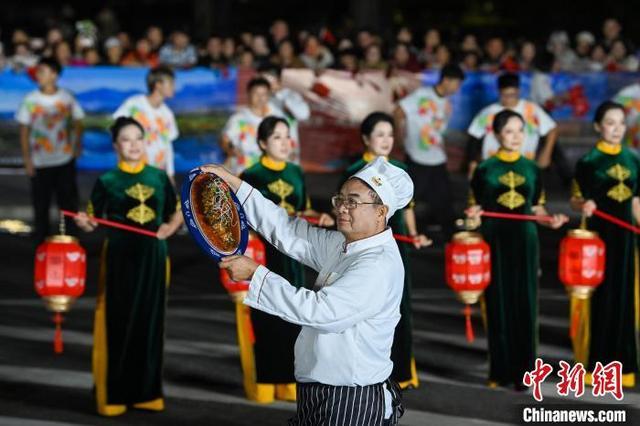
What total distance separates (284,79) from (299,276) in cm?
920

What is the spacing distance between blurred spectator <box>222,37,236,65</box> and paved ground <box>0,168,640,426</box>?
5.75 metres

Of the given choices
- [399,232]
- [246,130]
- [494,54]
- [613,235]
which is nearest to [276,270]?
[399,232]

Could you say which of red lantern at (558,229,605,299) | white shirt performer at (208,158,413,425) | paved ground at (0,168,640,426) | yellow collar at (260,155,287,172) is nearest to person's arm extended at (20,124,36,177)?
paved ground at (0,168,640,426)

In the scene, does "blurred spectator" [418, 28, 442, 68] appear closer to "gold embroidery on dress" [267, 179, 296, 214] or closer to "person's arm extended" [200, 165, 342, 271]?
"gold embroidery on dress" [267, 179, 296, 214]

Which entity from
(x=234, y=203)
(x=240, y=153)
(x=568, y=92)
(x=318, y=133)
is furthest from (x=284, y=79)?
(x=234, y=203)

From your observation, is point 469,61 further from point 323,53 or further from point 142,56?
point 142,56

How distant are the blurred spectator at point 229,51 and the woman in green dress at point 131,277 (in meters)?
10.1

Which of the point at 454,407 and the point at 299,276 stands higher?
the point at 299,276

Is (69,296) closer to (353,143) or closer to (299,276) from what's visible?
(299,276)

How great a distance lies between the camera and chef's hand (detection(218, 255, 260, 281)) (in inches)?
201

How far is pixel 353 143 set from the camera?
17609 millimetres

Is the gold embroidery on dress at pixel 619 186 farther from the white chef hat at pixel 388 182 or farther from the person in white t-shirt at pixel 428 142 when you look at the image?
the person in white t-shirt at pixel 428 142

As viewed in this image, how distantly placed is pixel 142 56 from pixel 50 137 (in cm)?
558

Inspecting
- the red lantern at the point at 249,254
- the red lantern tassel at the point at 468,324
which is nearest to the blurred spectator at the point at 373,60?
the red lantern tassel at the point at 468,324
